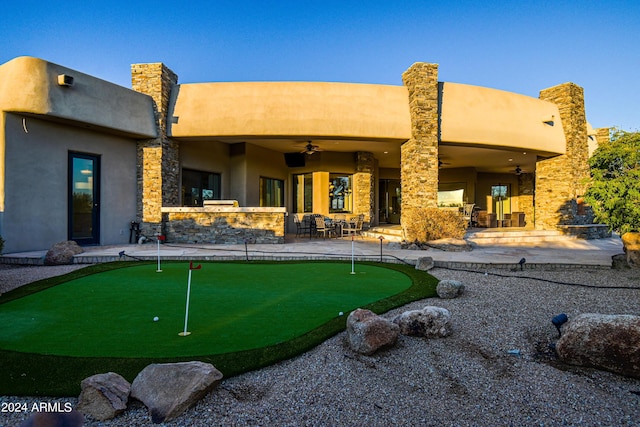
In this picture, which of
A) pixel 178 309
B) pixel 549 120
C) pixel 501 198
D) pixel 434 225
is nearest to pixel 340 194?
pixel 434 225

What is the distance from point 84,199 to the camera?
939 centimetres

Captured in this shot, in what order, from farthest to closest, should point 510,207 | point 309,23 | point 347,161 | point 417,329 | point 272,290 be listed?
point 510,207 < point 347,161 < point 309,23 < point 272,290 < point 417,329

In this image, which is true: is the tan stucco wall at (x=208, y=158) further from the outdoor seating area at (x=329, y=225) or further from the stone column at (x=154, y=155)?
the outdoor seating area at (x=329, y=225)

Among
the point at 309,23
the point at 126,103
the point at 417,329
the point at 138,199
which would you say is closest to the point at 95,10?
the point at 126,103

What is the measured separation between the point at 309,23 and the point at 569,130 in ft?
33.4

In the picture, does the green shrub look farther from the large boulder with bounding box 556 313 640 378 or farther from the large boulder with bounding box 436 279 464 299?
the large boulder with bounding box 556 313 640 378

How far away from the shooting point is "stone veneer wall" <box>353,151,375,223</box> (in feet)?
45.8

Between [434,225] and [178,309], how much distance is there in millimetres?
7548

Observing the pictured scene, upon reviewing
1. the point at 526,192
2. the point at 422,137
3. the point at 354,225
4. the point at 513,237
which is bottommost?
the point at 513,237

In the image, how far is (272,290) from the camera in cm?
444

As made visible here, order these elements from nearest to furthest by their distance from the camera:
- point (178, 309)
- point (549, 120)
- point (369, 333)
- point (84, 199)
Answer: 1. point (369, 333)
2. point (178, 309)
3. point (84, 199)
4. point (549, 120)

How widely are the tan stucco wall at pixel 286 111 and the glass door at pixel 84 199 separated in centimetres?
240

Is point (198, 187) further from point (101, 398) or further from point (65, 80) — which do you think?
point (101, 398)

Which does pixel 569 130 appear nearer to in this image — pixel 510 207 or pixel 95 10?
pixel 510 207
